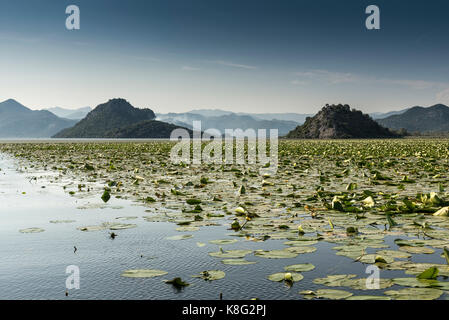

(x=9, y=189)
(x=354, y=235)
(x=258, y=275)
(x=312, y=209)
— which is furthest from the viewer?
(x=9, y=189)

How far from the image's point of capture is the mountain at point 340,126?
128 meters

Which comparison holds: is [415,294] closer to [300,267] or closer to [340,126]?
[300,267]

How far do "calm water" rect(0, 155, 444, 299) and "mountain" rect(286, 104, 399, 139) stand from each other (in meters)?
124

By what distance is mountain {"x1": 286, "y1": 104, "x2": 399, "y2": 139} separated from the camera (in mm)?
128250

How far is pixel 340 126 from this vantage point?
130 metres

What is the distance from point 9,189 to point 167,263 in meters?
8.17

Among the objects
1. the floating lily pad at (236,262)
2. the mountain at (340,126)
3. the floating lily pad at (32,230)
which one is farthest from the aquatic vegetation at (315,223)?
the mountain at (340,126)

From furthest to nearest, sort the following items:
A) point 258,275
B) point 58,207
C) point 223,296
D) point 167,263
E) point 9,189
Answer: point 9,189
point 58,207
point 167,263
point 258,275
point 223,296

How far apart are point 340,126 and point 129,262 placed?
13286cm

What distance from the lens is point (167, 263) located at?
165 inches

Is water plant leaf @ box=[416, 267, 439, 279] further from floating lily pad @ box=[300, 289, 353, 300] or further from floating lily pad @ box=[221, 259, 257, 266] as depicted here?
floating lily pad @ box=[221, 259, 257, 266]

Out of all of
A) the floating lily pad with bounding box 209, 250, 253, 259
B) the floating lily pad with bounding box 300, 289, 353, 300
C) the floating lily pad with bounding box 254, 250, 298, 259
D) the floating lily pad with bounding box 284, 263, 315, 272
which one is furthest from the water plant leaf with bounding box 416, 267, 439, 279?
the floating lily pad with bounding box 209, 250, 253, 259
